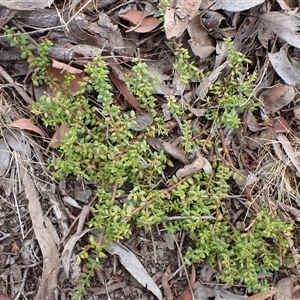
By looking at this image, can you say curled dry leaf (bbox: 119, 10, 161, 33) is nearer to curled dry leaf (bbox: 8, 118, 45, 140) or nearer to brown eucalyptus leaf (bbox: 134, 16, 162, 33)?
brown eucalyptus leaf (bbox: 134, 16, 162, 33)

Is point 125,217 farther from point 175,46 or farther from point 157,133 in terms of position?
point 175,46

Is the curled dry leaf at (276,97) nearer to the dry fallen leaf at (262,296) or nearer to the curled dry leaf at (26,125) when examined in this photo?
the dry fallen leaf at (262,296)

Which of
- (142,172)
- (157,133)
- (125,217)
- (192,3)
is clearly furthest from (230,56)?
(125,217)

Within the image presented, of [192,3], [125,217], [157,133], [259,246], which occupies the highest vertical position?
[192,3]

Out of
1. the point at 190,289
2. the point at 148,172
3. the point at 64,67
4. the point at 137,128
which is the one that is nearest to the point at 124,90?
the point at 137,128

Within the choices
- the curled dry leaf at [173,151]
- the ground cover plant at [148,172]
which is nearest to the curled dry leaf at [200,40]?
the ground cover plant at [148,172]

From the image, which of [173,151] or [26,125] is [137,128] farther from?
[26,125]
